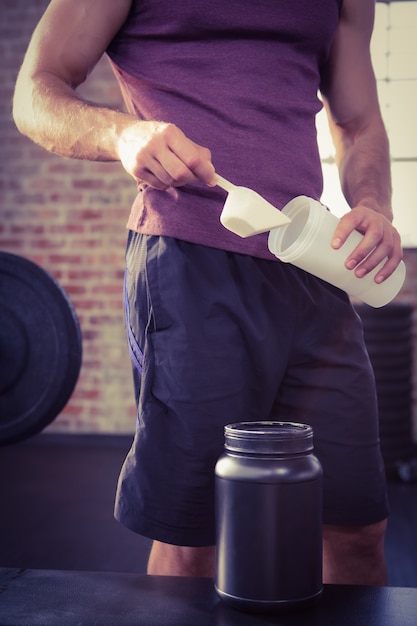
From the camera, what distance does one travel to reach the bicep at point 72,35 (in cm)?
95

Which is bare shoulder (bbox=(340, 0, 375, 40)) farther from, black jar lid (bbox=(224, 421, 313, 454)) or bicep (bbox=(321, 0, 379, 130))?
black jar lid (bbox=(224, 421, 313, 454))

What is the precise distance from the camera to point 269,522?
2.28 ft

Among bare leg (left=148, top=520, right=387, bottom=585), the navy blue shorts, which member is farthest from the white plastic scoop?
bare leg (left=148, top=520, right=387, bottom=585)

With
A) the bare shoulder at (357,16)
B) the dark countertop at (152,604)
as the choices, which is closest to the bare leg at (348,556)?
the dark countertop at (152,604)

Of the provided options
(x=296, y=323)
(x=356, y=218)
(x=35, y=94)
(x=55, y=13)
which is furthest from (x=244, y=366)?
(x=55, y=13)

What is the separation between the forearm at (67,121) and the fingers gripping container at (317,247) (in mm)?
222

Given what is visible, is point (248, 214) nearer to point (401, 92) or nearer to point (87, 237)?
point (401, 92)

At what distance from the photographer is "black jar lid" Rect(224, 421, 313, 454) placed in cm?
70

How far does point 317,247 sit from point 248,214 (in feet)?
0.41

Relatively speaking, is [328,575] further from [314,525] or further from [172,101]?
[172,101]

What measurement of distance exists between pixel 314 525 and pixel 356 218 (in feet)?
1.21

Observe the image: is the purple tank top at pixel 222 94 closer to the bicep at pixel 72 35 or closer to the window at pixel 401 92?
the bicep at pixel 72 35

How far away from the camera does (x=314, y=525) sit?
72 cm

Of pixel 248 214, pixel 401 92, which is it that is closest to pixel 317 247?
pixel 248 214
